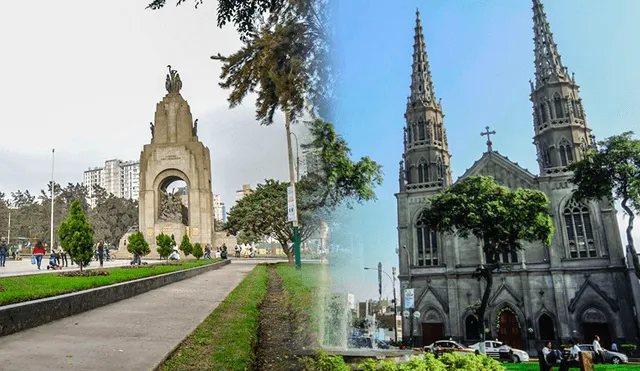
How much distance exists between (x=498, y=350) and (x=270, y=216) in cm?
1429

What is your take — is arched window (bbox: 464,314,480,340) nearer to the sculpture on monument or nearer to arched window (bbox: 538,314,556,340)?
arched window (bbox: 538,314,556,340)

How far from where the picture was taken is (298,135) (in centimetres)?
274

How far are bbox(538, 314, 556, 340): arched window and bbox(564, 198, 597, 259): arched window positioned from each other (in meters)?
0.67

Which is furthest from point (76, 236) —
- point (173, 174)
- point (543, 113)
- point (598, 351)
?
point (173, 174)

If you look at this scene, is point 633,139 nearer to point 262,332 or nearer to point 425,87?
point 425,87

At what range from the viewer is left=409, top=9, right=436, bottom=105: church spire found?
3432mm

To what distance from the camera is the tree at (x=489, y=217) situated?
12.6 feet

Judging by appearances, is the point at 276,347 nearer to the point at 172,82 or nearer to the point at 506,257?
the point at 506,257

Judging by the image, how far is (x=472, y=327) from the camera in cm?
401

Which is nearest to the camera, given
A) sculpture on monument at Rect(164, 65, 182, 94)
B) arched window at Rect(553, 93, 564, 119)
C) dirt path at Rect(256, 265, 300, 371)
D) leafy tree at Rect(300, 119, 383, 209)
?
dirt path at Rect(256, 265, 300, 371)

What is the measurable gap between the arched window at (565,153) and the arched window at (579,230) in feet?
1.12

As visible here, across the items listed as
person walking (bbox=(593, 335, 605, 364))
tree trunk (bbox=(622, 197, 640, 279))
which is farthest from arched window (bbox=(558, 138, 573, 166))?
person walking (bbox=(593, 335, 605, 364))

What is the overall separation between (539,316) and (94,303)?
6.19 meters

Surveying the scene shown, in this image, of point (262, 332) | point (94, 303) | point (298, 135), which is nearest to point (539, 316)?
point (262, 332)
